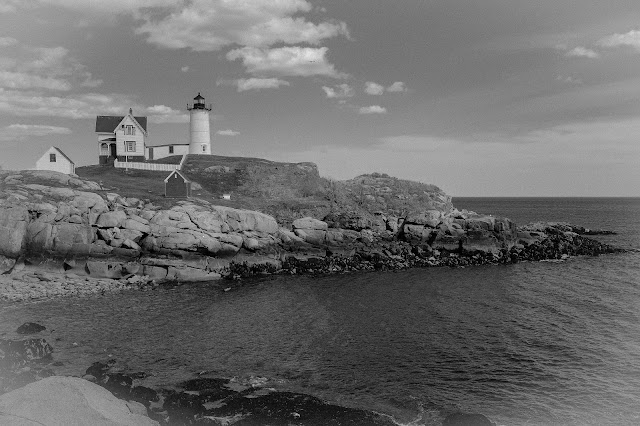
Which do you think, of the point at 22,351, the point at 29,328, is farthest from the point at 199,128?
the point at 22,351

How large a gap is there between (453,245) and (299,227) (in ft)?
75.6

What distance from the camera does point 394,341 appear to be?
1300 inches

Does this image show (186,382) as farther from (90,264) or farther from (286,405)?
(90,264)

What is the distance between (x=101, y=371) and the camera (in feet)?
86.9

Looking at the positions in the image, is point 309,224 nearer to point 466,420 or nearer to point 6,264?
point 6,264

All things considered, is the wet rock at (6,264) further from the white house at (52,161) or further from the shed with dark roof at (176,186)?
the white house at (52,161)

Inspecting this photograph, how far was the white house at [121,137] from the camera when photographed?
277 feet

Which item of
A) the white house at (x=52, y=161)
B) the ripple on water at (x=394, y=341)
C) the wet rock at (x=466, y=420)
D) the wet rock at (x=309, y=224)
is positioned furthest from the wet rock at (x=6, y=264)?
the wet rock at (x=466, y=420)

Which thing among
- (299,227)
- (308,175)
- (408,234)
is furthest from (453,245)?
(308,175)

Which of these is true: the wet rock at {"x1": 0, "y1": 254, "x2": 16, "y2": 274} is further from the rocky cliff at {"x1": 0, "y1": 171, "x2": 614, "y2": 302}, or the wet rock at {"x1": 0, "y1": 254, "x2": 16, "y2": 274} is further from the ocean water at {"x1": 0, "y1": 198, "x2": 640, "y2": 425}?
the ocean water at {"x1": 0, "y1": 198, "x2": 640, "y2": 425}

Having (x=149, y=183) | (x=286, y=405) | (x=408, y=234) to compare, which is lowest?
(x=286, y=405)

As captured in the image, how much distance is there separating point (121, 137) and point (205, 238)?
40.3m

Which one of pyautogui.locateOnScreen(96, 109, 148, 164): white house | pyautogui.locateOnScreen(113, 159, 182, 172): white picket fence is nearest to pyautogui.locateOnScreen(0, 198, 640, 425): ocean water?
pyautogui.locateOnScreen(113, 159, 182, 172): white picket fence

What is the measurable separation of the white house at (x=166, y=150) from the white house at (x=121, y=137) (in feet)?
14.7
